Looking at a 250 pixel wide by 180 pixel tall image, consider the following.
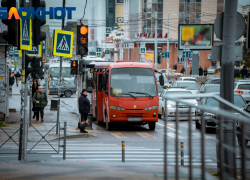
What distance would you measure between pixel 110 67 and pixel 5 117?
5590 millimetres

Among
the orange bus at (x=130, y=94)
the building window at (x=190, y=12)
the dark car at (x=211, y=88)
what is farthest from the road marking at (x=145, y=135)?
the building window at (x=190, y=12)

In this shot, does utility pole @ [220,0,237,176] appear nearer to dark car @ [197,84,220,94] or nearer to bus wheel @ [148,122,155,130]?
bus wheel @ [148,122,155,130]

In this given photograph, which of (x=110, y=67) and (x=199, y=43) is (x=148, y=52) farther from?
(x=110, y=67)

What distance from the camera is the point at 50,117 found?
23.9 m

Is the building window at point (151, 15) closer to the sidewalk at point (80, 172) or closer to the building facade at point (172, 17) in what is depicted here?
the building facade at point (172, 17)

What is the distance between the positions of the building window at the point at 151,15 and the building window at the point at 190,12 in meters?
3.66

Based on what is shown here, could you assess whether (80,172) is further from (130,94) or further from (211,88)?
(211,88)

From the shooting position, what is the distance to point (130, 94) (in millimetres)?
18500

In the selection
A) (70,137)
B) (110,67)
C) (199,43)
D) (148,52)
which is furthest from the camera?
(148,52)

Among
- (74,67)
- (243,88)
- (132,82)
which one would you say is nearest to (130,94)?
(132,82)

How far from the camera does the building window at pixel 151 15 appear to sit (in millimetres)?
75875

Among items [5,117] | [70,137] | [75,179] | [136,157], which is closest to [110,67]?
[70,137]

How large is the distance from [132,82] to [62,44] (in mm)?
3694

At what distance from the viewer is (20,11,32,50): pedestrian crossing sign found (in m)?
9.79
